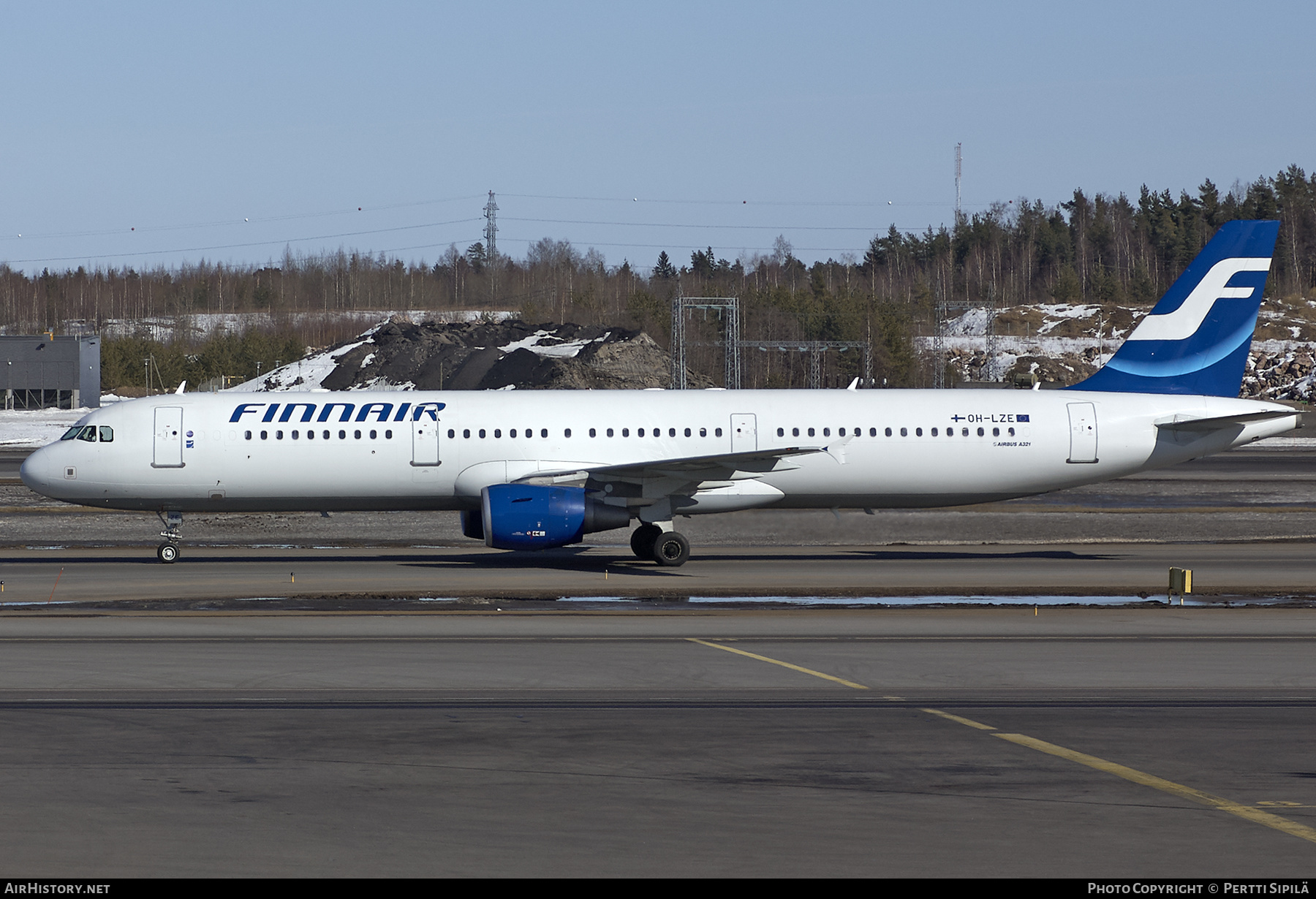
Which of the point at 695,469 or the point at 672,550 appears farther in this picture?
the point at 672,550

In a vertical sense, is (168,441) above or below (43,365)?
below

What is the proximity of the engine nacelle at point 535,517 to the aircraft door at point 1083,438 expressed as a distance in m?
11.3

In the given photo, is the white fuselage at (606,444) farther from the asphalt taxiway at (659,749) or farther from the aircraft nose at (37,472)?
the asphalt taxiway at (659,749)

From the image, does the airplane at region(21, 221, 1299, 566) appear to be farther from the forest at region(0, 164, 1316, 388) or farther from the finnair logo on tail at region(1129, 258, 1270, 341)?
the forest at region(0, 164, 1316, 388)

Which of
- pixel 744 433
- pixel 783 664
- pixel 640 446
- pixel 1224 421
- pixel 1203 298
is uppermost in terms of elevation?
pixel 1203 298

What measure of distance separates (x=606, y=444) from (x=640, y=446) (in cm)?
80

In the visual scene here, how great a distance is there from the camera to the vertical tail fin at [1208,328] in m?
32.0

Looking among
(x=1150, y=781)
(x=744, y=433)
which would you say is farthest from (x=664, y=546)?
(x=1150, y=781)

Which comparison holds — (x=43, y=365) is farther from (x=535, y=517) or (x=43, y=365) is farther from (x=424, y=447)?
(x=535, y=517)

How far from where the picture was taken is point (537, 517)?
2798 centimetres

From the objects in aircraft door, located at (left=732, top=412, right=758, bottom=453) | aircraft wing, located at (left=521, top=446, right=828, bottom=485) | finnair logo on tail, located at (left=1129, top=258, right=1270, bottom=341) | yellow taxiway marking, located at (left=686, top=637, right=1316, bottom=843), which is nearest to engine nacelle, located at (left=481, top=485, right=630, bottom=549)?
aircraft wing, located at (left=521, top=446, right=828, bottom=485)

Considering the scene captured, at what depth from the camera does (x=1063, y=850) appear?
8.95 metres

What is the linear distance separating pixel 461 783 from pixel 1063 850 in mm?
4776

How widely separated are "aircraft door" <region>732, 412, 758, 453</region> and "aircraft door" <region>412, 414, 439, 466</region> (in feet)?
22.5
